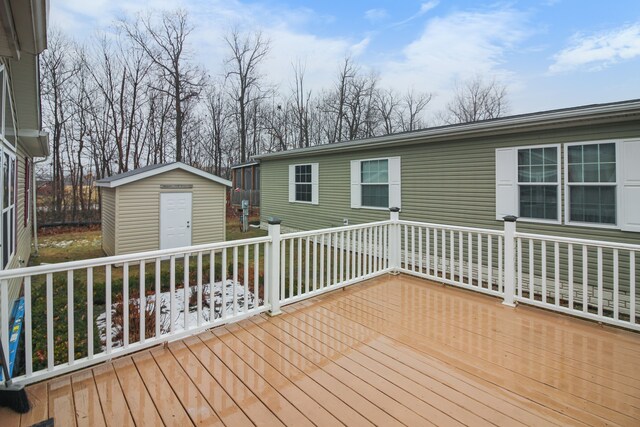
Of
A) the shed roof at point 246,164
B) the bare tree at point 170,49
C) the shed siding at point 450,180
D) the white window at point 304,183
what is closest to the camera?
the shed siding at point 450,180

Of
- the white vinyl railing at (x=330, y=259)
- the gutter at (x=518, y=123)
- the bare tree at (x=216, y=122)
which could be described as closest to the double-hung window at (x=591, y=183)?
the gutter at (x=518, y=123)

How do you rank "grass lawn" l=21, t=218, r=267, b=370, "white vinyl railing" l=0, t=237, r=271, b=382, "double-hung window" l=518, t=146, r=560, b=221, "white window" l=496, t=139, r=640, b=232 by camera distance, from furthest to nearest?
"double-hung window" l=518, t=146, r=560, b=221
"white window" l=496, t=139, r=640, b=232
"grass lawn" l=21, t=218, r=267, b=370
"white vinyl railing" l=0, t=237, r=271, b=382

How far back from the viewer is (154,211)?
862 centimetres

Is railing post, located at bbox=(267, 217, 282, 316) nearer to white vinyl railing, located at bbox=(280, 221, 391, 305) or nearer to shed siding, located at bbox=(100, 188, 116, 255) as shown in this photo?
white vinyl railing, located at bbox=(280, 221, 391, 305)

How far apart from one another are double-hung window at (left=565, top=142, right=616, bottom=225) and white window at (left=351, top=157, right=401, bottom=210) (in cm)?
321

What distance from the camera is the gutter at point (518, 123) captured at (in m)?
4.50

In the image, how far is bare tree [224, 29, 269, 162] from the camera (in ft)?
68.8

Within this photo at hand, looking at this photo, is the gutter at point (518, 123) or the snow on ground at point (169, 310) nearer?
the snow on ground at point (169, 310)

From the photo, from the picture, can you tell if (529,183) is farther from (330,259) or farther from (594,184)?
(330,259)

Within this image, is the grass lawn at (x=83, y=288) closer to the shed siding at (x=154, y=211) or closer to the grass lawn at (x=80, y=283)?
the grass lawn at (x=80, y=283)

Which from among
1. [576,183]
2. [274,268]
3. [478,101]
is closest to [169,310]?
[274,268]

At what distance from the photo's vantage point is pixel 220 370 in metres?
2.54

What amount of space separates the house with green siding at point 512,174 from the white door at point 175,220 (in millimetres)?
4051

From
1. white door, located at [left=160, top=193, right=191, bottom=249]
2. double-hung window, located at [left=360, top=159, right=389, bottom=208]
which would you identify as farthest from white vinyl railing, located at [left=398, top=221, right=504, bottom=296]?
white door, located at [left=160, top=193, right=191, bottom=249]
